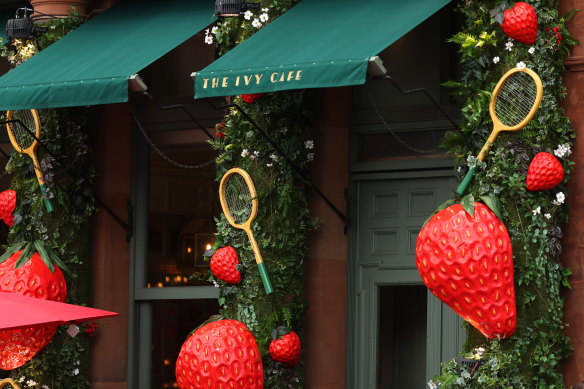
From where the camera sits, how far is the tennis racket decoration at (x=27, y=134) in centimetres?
1348

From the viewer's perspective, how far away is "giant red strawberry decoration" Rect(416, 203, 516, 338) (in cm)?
1034

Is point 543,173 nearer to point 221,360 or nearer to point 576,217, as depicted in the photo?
point 576,217

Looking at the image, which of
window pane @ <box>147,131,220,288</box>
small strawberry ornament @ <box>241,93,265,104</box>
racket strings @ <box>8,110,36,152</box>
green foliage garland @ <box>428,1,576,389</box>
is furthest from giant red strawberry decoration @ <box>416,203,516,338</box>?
racket strings @ <box>8,110,36,152</box>

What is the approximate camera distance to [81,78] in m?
12.0

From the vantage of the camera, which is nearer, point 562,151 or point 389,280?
point 562,151

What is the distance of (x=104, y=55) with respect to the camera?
12.6 m

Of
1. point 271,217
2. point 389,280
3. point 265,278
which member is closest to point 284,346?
point 265,278

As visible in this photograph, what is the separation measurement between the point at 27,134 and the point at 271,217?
10.5 feet

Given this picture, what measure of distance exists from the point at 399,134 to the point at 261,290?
2120 millimetres

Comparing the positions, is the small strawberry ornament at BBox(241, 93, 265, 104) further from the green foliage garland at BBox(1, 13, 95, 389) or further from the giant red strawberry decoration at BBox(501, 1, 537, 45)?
the giant red strawberry decoration at BBox(501, 1, 537, 45)

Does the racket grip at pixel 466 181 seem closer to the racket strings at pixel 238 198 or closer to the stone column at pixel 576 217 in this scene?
the stone column at pixel 576 217

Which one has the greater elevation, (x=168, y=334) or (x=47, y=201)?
(x=47, y=201)

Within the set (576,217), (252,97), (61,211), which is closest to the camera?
(576,217)

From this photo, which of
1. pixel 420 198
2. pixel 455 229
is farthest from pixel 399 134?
pixel 455 229
